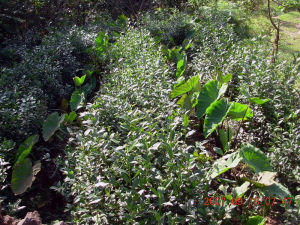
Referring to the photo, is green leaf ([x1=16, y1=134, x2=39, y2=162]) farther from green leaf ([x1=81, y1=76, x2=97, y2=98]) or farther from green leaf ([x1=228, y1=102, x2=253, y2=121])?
green leaf ([x1=228, y1=102, x2=253, y2=121])

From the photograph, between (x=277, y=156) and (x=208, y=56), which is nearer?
(x=277, y=156)

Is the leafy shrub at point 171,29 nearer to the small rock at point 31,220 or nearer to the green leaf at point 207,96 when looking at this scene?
the green leaf at point 207,96

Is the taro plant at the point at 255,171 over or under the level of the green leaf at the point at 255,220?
over

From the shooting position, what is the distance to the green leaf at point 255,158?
6.95 ft

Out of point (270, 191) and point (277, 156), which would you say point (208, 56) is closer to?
point (277, 156)

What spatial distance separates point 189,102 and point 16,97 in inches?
71.2

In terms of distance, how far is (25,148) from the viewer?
2525 millimetres

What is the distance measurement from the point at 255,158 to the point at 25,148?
1.97 meters

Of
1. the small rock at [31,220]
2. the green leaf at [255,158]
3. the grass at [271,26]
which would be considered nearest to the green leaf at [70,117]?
the small rock at [31,220]

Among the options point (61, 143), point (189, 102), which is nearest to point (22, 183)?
point (61, 143)

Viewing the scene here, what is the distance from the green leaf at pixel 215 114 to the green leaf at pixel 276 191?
0.67 m

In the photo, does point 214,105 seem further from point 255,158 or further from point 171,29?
point 171,29

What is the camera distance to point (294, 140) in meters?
2.35

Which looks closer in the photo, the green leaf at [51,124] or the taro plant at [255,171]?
the taro plant at [255,171]
